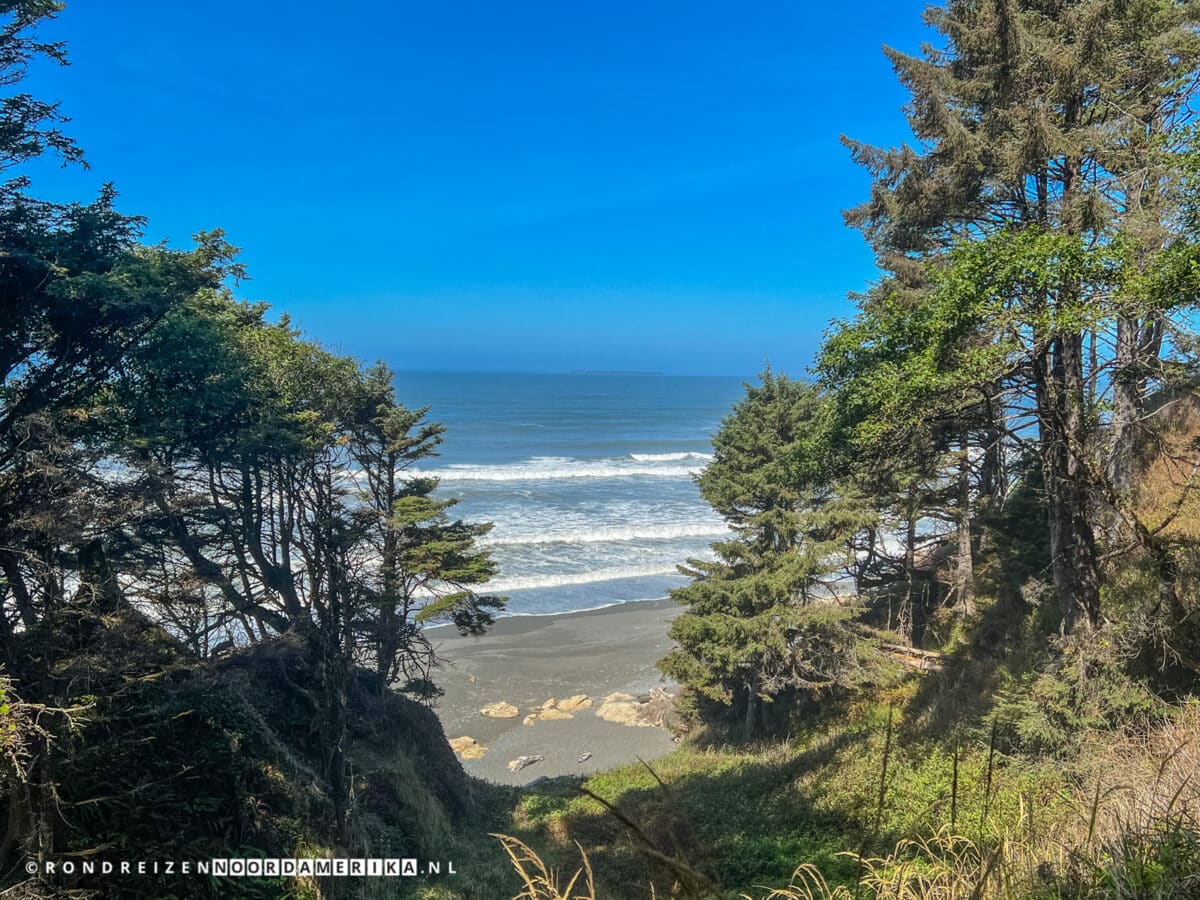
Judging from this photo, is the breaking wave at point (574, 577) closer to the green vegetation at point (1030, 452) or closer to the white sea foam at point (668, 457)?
the green vegetation at point (1030, 452)

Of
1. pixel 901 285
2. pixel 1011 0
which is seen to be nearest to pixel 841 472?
pixel 901 285

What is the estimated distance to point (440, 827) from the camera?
39.4ft

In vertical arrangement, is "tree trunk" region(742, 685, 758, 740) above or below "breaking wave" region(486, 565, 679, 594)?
below

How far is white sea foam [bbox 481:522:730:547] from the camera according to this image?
34.7 metres

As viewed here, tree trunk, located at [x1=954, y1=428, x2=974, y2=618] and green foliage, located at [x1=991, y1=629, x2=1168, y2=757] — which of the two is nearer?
green foliage, located at [x1=991, y1=629, x2=1168, y2=757]

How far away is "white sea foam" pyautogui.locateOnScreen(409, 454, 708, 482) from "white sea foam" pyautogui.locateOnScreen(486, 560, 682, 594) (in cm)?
1551

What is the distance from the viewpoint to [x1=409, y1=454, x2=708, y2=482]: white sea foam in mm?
48188

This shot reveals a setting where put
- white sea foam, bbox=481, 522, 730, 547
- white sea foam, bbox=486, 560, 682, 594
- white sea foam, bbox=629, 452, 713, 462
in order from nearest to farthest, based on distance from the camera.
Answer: white sea foam, bbox=486, 560, 682, 594
white sea foam, bbox=481, 522, 730, 547
white sea foam, bbox=629, 452, 713, 462

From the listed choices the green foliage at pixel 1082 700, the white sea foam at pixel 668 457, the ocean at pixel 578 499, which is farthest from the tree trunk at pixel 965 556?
the white sea foam at pixel 668 457

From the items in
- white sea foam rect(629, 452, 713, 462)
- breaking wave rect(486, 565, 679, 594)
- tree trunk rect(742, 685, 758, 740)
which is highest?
white sea foam rect(629, 452, 713, 462)

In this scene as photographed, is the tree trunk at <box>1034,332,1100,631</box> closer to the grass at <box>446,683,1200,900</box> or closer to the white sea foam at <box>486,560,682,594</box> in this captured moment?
the grass at <box>446,683,1200,900</box>

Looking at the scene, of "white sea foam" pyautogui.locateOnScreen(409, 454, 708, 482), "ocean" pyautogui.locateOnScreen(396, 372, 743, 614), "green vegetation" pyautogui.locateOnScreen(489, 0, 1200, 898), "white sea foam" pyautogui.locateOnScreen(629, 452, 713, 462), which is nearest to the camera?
"green vegetation" pyautogui.locateOnScreen(489, 0, 1200, 898)

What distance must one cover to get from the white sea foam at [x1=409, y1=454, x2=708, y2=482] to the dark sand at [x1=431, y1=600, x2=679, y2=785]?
1979 centimetres

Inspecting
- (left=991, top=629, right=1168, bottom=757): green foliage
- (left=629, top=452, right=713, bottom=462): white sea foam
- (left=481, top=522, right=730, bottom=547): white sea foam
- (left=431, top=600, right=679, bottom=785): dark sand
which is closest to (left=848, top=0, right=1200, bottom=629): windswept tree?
(left=991, top=629, right=1168, bottom=757): green foliage
